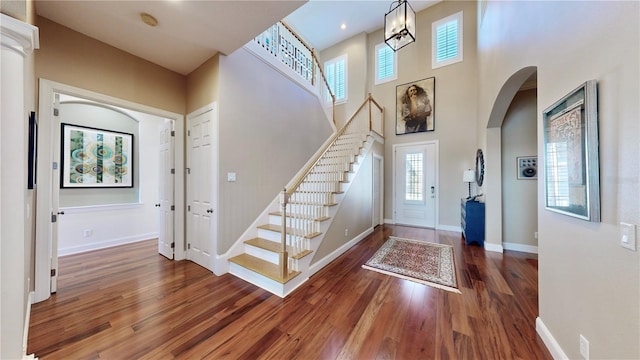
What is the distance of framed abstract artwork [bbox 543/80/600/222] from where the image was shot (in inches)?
47.4

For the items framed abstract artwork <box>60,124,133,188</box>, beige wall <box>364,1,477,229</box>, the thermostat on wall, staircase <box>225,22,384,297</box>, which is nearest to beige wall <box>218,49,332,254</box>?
staircase <box>225,22,384,297</box>

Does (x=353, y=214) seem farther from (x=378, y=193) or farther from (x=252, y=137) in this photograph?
(x=252, y=137)

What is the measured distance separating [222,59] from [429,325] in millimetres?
3935

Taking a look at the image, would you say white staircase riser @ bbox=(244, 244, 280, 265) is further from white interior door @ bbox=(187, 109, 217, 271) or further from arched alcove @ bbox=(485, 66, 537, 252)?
arched alcove @ bbox=(485, 66, 537, 252)

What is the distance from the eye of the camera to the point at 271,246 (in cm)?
306

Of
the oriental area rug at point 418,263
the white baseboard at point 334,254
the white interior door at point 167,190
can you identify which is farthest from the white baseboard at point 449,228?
the white interior door at point 167,190

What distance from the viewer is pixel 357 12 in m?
5.86

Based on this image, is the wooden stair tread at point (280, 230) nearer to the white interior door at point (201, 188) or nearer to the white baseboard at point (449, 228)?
the white interior door at point (201, 188)

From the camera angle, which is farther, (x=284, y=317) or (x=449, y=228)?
(x=449, y=228)

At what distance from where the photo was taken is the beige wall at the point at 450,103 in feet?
17.1

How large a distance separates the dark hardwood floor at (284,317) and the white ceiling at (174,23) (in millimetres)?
2983

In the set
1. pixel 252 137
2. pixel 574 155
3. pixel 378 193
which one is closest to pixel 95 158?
pixel 252 137

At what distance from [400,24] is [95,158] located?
19.4ft

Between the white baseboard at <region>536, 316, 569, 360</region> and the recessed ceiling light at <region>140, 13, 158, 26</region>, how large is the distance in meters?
4.56
